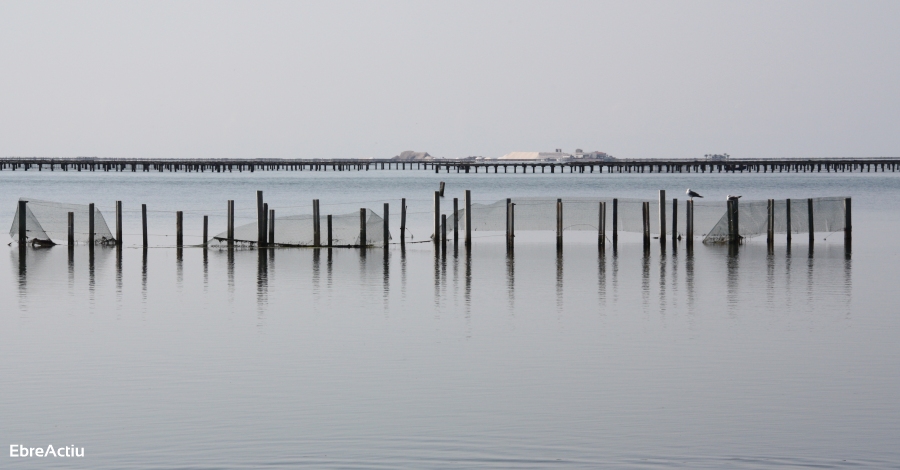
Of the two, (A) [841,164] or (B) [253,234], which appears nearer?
(B) [253,234]

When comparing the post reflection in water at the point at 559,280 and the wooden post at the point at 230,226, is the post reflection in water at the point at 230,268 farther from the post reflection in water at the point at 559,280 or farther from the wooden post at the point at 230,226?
the post reflection in water at the point at 559,280

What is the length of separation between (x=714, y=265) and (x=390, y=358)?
14.3 metres

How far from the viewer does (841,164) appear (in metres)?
166

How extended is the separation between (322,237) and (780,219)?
13.4 m

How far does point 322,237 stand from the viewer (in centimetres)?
3247

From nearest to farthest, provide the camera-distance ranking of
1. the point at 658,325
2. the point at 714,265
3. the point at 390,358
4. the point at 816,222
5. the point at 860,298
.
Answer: the point at 390,358, the point at 658,325, the point at 860,298, the point at 714,265, the point at 816,222

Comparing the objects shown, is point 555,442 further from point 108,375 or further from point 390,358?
point 108,375

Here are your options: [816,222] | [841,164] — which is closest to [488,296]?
[816,222]

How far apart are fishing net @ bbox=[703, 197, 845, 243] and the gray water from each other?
5.61 m

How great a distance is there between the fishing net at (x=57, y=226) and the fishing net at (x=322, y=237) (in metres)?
3.11

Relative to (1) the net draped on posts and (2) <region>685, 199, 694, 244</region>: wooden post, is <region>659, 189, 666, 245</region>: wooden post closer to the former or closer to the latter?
(1) the net draped on posts

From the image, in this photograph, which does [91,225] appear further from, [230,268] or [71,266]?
[230,268]

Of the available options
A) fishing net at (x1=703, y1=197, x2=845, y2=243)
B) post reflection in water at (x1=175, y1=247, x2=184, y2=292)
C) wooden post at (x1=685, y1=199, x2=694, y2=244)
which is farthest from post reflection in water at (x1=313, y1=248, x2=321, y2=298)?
fishing net at (x1=703, y1=197, x2=845, y2=243)

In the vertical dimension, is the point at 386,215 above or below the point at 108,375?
above
